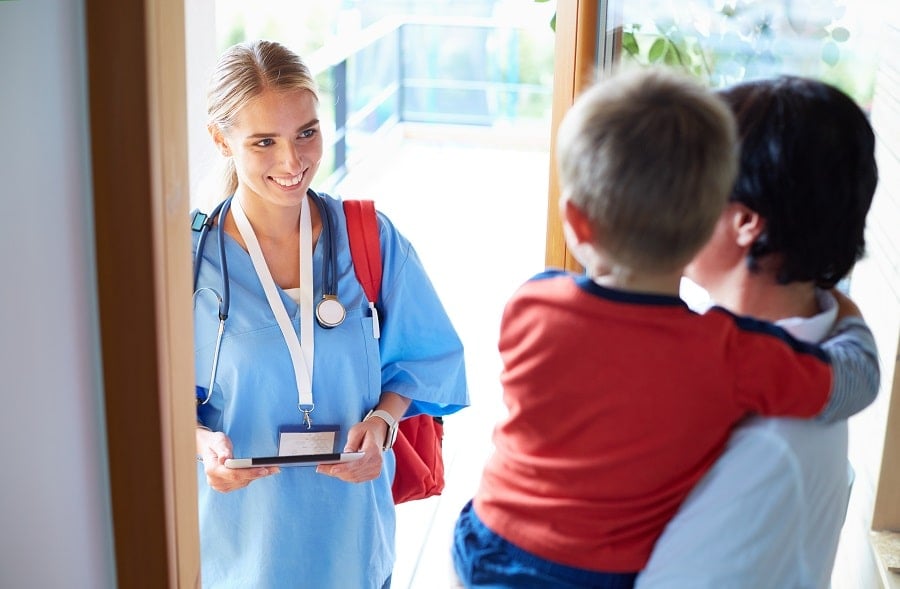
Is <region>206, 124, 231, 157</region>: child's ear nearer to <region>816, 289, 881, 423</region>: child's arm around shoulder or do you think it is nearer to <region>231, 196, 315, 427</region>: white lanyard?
<region>231, 196, 315, 427</region>: white lanyard

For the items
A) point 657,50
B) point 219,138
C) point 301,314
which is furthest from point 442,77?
point 301,314

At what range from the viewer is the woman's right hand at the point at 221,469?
1521 millimetres

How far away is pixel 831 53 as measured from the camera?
1.78 meters

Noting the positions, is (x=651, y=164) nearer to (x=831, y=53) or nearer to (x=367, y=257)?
(x=367, y=257)

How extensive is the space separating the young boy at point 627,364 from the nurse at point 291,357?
69cm

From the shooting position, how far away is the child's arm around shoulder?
0.87 m

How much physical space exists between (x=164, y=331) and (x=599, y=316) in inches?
14.5

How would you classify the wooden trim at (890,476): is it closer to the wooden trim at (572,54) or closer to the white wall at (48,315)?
the wooden trim at (572,54)

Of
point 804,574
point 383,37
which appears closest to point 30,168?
point 804,574

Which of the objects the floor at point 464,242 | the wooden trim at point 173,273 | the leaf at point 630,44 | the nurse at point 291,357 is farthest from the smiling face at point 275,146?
the floor at point 464,242

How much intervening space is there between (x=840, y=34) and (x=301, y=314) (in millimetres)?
1067

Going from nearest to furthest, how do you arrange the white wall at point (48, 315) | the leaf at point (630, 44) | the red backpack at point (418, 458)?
1. the white wall at point (48, 315)
2. the leaf at point (630, 44)
3. the red backpack at point (418, 458)

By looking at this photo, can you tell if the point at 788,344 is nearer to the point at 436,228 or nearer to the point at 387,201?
the point at 436,228

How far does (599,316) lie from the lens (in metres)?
0.87
